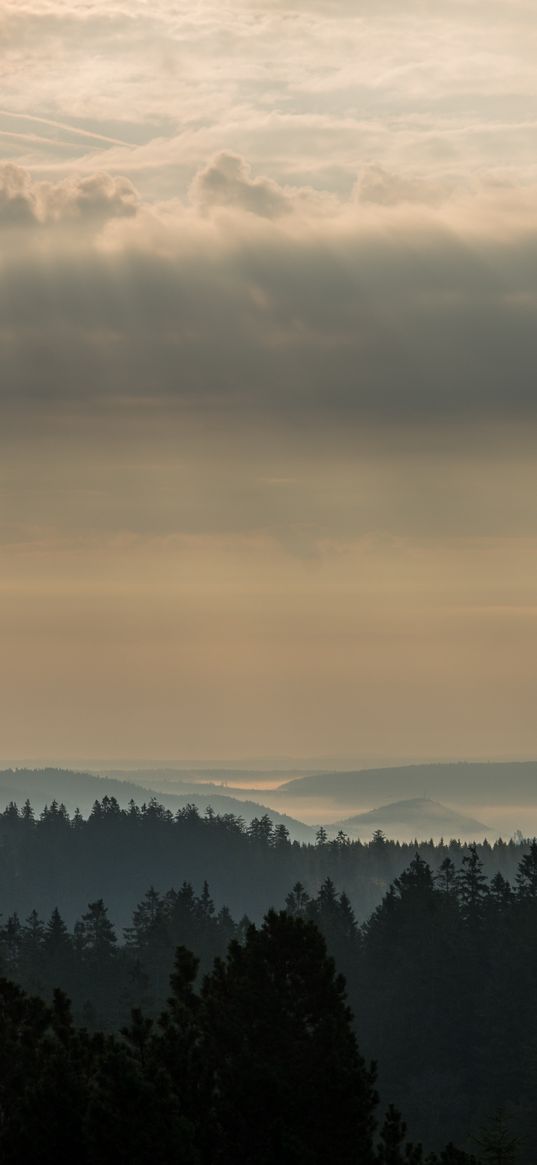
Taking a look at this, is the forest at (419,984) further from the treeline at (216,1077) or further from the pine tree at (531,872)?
the treeline at (216,1077)

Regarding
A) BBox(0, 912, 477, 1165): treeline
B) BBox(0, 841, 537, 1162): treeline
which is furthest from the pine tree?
BBox(0, 912, 477, 1165): treeline

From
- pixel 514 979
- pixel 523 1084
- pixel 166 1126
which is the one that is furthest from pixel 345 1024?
pixel 514 979

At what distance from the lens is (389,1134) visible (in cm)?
4806

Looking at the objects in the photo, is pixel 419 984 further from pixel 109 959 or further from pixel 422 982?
pixel 109 959

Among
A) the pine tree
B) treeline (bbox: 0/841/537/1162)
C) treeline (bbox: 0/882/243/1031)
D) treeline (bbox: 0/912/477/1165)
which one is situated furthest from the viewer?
the pine tree

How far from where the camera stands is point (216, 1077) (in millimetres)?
50656

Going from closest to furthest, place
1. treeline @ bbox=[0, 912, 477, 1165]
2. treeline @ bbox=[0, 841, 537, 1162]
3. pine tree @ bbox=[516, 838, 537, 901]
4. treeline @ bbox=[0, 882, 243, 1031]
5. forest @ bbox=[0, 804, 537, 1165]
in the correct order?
treeline @ bbox=[0, 912, 477, 1165] < forest @ bbox=[0, 804, 537, 1165] < treeline @ bbox=[0, 841, 537, 1162] < treeline @ bbox=[0, 882, 243, 1031] < pine tree @ bbox=[516, 838, 537, 901]

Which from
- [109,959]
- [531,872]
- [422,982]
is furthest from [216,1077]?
[109,959]

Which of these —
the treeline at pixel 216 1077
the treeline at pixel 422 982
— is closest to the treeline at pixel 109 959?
the treeline at pixel 422 982

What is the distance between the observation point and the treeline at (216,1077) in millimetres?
41469

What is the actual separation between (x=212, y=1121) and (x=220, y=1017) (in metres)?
4.49

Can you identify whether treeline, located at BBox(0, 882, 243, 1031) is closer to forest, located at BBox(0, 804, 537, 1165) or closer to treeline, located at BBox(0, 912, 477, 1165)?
forest, located at BBox(0, 804, 537, 1165)

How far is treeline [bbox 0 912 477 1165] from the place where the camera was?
4147cm

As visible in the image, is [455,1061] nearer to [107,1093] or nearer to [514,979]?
[514,979]
